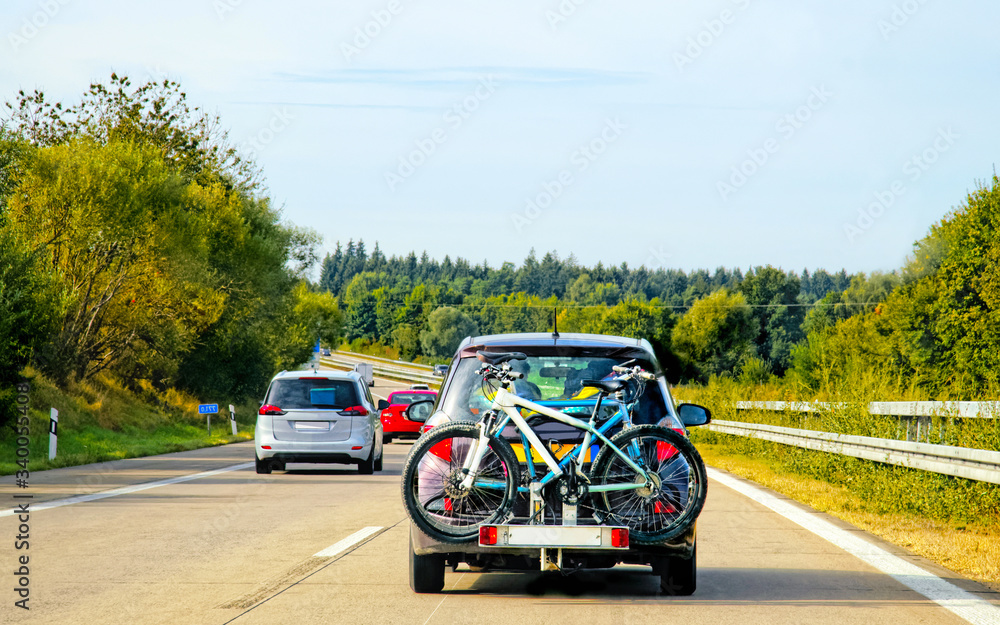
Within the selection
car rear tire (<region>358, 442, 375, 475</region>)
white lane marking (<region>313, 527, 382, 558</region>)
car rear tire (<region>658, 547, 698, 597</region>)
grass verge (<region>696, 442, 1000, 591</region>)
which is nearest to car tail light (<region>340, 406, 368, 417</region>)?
car rear tire (<region>358, 442, 375, 475</region>)

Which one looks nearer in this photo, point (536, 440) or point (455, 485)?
point (536, 440)

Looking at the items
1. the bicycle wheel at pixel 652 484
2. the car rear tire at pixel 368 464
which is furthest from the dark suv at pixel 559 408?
the car rear tire at pixel 368 464

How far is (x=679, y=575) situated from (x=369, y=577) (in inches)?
85.0

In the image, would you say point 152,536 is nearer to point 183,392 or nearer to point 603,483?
point 603,483

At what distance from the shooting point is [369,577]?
7.96 meters

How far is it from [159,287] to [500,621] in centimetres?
3637

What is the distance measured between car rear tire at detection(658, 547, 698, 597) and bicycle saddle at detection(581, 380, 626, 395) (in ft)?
3.73

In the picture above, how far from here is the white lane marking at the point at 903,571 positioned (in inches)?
263

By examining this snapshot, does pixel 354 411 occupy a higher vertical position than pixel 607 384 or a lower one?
lower

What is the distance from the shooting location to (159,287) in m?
A: 40.6

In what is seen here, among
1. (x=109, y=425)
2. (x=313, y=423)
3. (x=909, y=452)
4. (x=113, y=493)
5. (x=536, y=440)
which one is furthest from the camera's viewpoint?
(x=109, y=425)

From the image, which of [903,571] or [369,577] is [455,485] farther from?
[903,571]

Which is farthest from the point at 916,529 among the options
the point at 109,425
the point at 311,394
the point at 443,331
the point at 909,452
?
the point at 443,331

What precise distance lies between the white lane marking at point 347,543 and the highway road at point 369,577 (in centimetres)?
2
